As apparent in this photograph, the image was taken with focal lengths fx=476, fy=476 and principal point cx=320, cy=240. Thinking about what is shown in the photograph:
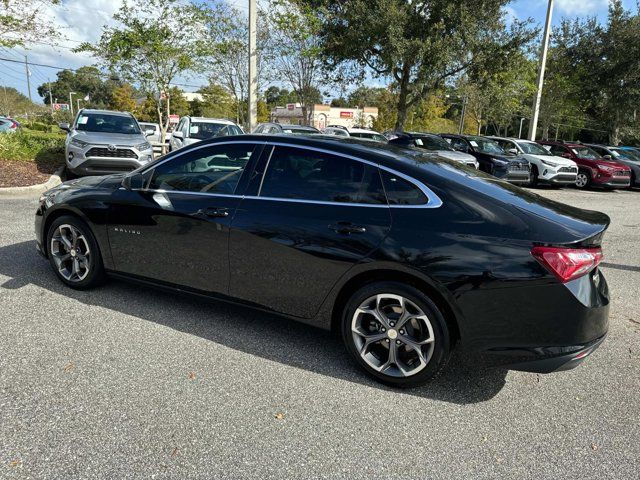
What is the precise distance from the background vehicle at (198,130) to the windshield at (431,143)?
582cm

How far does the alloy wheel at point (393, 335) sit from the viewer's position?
307 cm

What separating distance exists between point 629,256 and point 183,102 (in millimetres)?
54909

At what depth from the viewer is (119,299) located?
4391 millimetres

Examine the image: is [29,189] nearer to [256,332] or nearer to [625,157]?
[256,332]

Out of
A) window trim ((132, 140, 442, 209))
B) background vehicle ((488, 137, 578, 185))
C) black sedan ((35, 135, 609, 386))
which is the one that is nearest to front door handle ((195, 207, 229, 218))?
black sedan ((35, 135, 609, 386))

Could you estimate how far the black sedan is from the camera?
2.81 meters

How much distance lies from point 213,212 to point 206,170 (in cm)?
53

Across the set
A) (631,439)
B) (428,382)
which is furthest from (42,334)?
(631,439)

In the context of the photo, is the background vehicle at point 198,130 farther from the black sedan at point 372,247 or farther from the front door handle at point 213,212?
the front door handle at point 213,212

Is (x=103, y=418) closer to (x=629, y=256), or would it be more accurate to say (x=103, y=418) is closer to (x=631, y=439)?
(x=631, y=439)

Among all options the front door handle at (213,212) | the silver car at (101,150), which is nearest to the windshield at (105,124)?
the silver car at (101,150)

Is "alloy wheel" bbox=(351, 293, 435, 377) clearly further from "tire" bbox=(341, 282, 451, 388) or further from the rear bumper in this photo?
the rear bumper

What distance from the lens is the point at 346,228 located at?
10.5 ft

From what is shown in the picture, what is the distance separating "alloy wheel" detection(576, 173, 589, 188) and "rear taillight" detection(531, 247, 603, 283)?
17.0 m
